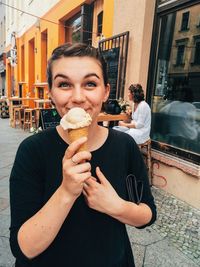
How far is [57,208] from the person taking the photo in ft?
2.84

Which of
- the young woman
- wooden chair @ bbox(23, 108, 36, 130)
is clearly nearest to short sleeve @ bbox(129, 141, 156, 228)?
the young woman

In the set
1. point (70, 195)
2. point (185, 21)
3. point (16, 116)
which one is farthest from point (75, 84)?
point (16, 116)

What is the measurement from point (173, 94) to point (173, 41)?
1.00 m

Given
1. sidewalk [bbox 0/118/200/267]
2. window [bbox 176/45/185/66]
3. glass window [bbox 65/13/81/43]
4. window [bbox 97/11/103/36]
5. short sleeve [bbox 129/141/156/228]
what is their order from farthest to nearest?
glass window [bbox 65/13/81/43] → window [bbox 97/11/103/36] → window [bbox 176/45/185/66] → sidewalk [bbox 0/118/200/267] → short sleeve [bbox 129/141/156/228]

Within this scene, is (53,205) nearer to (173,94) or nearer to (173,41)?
(173,94)

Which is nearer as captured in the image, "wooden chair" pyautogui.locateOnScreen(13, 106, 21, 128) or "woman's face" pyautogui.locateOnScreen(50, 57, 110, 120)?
"woman's face" pyautogui.locateOnScreen(50, 57, 110, 120)

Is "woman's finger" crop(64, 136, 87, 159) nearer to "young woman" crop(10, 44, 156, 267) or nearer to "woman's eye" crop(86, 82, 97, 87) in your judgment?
"young woman" crop(10, 44, 156, 267)

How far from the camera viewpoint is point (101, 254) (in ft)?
3.37

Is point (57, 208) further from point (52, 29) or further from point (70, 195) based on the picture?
point (52, 29)

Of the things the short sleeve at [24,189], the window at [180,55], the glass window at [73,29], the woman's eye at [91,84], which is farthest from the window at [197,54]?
the glass window at [73,29]

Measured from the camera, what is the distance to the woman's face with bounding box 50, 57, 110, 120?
0.98 m

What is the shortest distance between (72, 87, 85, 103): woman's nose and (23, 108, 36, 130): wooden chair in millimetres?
8837

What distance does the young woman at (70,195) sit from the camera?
896 millimetres

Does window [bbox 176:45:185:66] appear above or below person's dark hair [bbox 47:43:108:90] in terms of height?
above
